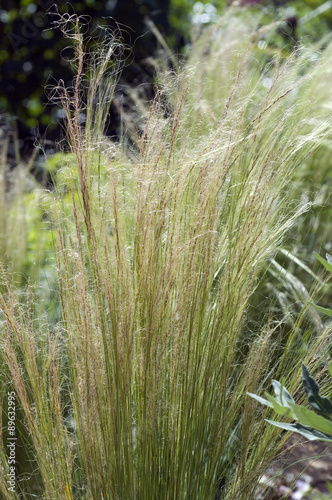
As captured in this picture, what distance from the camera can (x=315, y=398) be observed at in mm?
962

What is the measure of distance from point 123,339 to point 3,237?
940mm

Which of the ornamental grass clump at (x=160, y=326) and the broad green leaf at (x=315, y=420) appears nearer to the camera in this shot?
the broad green leaf at (x=315, y=420)

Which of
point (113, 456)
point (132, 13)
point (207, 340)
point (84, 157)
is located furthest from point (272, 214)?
point (132, 13)

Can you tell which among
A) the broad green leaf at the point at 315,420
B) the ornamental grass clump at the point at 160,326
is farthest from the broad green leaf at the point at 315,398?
the ornamental grass clump at the point at 160,326

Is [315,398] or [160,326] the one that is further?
[160,326]

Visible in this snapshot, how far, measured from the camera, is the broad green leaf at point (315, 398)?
95 centimetres

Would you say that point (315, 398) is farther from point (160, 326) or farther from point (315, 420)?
point (160, 326)

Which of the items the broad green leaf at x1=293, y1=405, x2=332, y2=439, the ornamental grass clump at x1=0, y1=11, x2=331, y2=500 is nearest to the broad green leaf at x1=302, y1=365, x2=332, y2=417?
the broad green leaf at x1=293, y1=405, x2=332, y2=439

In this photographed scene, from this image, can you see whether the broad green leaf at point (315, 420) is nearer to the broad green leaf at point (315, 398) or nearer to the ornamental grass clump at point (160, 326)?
the broad green leaf at point (315, 398)

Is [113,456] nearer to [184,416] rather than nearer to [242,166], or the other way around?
[184,416]

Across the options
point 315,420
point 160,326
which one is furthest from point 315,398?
point 160,326

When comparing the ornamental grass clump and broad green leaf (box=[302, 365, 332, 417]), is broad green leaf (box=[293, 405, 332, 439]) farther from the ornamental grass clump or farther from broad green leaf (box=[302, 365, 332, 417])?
the ornamental grass clump

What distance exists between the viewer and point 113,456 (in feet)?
3.73

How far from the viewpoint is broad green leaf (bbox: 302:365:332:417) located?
3.12 feet
